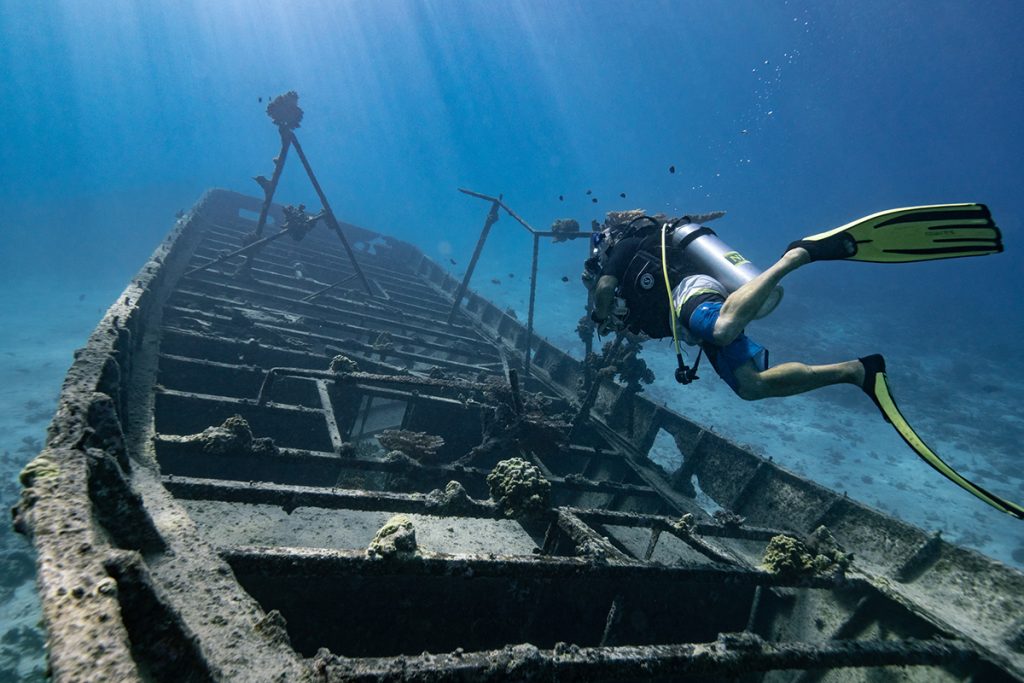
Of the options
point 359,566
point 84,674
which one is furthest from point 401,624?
point 84,674

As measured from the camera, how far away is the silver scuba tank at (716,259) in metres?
4.07

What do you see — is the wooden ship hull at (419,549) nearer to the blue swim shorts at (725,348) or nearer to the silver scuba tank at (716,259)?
the blue swim shorts at (725,348)

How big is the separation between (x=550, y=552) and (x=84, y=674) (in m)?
3.15

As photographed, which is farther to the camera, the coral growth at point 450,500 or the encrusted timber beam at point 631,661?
the coral growth at point 450,500

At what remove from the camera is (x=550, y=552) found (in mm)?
3799

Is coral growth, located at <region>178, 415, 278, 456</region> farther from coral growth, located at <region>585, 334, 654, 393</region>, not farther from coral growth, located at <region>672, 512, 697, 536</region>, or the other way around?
coral growth, located at <region>585, 334, 654, 393</region>

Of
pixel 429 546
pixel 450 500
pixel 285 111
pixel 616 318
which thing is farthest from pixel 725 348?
pixel 285 111

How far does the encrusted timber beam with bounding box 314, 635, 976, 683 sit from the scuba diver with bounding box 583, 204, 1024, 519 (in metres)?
1.31

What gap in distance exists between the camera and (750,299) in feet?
11.6

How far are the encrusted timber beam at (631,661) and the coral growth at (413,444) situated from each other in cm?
315

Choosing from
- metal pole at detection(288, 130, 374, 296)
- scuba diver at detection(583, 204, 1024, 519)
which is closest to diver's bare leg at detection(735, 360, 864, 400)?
scuba diver at detection(583, 204, 1024, 519)

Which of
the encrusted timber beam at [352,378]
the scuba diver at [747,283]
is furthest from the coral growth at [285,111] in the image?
the scuba diver at [747,283]

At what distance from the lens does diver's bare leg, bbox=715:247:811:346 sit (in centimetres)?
351

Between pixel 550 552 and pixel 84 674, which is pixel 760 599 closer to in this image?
pixel 550 552
